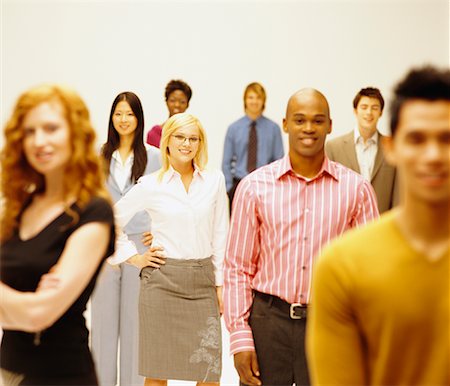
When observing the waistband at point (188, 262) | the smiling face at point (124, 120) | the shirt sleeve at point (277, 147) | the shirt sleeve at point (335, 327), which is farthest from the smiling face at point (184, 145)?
the shirt sleeve at point (277, 147)

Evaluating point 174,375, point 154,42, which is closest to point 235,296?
point 174,375

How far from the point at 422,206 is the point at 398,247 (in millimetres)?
102

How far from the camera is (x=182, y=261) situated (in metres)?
4.42

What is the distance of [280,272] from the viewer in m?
3.27

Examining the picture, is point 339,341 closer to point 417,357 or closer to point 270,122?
point 417,357

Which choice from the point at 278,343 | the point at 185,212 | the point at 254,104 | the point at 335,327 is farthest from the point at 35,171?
the point at 254,104

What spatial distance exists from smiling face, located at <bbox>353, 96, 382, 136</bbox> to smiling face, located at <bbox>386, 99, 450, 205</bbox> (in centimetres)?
397

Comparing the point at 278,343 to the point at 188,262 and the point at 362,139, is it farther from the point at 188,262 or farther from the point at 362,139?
the point at 362,139

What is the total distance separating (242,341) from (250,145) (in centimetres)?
549

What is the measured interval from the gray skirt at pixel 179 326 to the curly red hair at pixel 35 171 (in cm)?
202

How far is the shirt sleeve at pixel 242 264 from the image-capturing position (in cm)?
335

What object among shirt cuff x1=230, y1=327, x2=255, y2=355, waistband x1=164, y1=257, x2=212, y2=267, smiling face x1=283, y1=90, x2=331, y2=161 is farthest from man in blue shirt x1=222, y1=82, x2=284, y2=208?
shirt cuff x1=230, y1=327, x2=255, y2=355

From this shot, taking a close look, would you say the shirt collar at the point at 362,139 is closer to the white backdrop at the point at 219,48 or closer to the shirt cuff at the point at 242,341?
the shirt cuff at the point at 242,341

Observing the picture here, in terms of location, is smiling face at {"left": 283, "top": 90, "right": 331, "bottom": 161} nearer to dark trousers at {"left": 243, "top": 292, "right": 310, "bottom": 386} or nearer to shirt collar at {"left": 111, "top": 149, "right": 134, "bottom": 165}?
dark trousers at {"left": 243, "top": 292, "right": 310, "bottom": 386}
